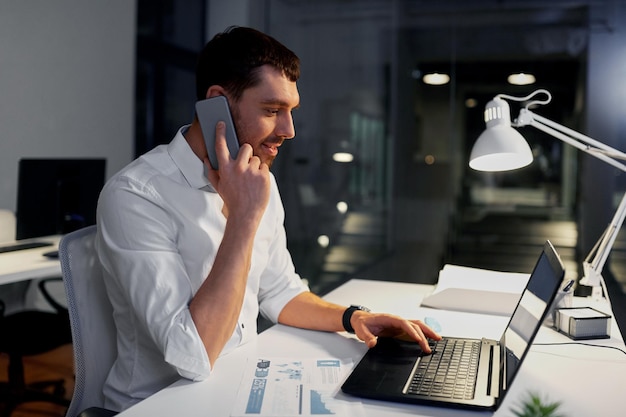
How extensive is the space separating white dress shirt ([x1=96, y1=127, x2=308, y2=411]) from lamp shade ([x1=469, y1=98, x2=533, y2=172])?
666 millimetres

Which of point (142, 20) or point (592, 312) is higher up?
point (142, 20)

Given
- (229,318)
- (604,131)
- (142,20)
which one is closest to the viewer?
(229,318)

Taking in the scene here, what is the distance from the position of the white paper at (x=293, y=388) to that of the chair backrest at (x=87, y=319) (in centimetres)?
39

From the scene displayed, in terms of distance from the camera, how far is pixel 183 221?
1.41 metres

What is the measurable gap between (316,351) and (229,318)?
25 cm

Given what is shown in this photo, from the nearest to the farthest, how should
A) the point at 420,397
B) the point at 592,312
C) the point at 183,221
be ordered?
1. the point at 420,397
2. the point at 183,221
3. the point at 592,312

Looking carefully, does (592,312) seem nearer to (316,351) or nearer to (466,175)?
(316,351)

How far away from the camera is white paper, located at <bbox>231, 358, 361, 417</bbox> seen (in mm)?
1066

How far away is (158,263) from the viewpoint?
1.28m

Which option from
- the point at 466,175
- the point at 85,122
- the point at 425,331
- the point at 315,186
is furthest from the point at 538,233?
the point at 85,122

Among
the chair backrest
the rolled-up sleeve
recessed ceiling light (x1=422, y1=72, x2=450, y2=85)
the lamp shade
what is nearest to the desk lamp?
the lamp shade

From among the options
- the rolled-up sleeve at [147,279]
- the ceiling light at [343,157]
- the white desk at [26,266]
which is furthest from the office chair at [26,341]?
the ceiling light at [343,157]

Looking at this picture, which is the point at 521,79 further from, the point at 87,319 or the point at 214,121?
the point at 87,319

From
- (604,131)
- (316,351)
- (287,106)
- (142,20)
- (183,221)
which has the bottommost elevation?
(316,351)
